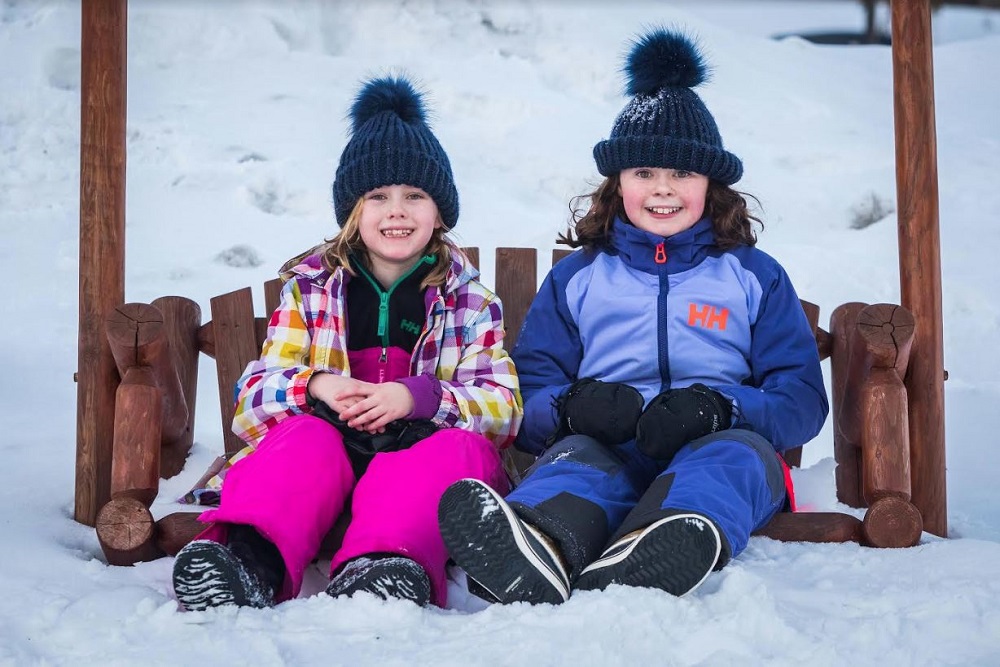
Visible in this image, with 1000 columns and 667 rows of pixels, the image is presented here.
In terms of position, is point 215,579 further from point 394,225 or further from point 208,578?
point 394,225

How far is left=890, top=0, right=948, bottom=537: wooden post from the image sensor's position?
103 inches

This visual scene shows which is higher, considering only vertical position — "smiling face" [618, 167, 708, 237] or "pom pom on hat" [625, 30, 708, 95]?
"pom pom on hat" [625, 30, 708, 95]

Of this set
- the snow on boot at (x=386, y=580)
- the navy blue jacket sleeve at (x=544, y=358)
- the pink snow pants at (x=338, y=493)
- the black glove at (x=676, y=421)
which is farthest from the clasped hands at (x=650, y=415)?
the snow on boot at (x=386, y=580)

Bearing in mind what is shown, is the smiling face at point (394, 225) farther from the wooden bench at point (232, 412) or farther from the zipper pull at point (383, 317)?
the wooden bench at point (232, 412)

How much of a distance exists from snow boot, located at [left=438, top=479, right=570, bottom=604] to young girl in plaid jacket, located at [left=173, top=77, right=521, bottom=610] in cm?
13

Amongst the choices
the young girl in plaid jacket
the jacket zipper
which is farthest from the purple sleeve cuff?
the jacket zipper

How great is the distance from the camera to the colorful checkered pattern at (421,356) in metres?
2.33

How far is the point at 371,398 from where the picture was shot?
2213mm

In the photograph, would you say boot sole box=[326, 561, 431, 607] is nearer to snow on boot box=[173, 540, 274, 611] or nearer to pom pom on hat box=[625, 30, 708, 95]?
snow on boot box=[173, 540, 274, 611]

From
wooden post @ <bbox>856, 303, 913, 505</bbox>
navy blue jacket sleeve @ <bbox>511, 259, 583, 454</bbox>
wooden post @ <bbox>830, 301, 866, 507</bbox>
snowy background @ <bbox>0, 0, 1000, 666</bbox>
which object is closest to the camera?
snowy background @ <bbox>0, 0, 1000, 666</bbox>

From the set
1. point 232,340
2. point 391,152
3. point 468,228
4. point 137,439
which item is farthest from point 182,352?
point 468,228

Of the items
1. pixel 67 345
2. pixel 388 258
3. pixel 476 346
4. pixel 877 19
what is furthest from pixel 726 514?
pixel 877 19

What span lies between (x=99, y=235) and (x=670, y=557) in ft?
5.35

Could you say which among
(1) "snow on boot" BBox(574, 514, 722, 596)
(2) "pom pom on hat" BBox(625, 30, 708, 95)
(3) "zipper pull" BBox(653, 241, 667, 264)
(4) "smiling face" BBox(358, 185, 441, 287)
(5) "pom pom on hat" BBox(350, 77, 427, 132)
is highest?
(2) "pom pom on hat" BBox(625, 30, 708, 95)
